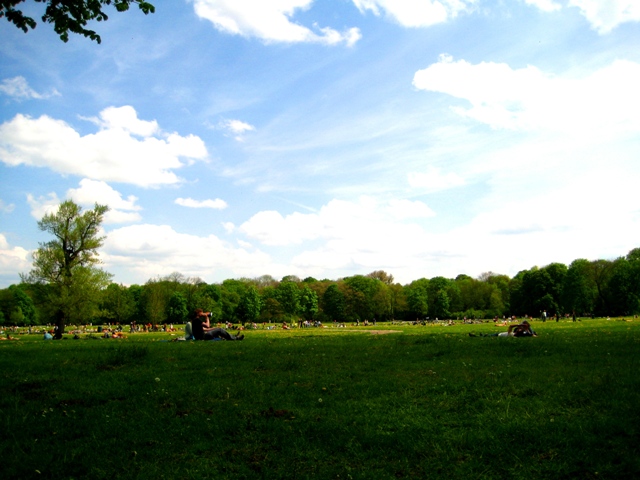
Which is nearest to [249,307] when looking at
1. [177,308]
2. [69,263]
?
[177,308]

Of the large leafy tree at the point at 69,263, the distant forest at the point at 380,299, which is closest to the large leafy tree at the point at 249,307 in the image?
the distant forest at the point at 380,299

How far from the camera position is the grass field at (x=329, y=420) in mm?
6266

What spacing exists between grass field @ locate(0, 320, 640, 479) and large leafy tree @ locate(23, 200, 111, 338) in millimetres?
40921

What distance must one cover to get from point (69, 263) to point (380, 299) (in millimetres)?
111777

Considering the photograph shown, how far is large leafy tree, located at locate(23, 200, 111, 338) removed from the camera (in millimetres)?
49250

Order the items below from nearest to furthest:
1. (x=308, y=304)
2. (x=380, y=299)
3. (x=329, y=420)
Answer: (x=329, y=420)
(x=308, y=304)
(x=380, y=299)

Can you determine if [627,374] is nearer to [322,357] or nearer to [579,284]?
[322,357]

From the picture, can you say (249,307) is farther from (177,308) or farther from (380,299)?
(380,299)

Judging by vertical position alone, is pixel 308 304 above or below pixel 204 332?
below

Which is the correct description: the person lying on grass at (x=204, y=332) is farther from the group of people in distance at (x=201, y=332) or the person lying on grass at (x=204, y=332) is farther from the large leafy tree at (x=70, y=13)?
the large leafy tree at (x=70, y=13)

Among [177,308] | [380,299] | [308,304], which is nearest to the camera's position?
[177,308]

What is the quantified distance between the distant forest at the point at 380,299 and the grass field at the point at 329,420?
89371 millimetres

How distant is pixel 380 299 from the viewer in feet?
493

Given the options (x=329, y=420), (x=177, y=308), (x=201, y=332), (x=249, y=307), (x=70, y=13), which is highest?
(x=70, y=13)
